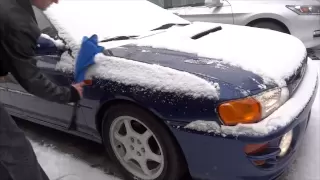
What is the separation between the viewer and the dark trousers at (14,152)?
1.83 metres

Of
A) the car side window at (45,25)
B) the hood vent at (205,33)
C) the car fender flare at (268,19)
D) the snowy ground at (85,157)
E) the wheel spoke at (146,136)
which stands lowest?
the snowy ground at (85,157)

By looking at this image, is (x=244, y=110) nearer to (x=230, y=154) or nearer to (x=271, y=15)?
(x=230, y=154)

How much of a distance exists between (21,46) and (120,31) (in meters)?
1.26

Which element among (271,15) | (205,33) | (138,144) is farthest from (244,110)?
(271,15)

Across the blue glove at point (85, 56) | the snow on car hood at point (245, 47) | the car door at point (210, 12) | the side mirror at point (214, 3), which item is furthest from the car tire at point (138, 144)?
the side mirror at point (214, 3)

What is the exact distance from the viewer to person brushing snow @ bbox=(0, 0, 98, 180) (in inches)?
66.0

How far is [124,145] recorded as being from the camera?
246cm

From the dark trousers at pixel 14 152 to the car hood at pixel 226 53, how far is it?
2.80ft

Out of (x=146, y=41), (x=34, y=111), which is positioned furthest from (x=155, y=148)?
(x=34, y=111)

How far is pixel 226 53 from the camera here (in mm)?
2236

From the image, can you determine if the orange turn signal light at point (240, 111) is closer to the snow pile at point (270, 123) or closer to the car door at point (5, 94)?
the snow pile at point (270, 123)

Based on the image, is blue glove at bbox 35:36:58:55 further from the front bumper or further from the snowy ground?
the front bumper

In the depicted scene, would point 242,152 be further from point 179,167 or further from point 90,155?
point 90,155

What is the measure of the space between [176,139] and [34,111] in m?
1.56
